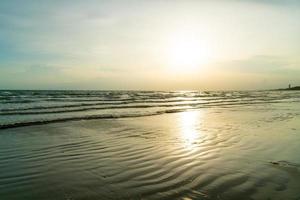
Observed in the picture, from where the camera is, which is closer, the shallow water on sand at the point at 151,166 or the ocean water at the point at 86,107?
the shallow water on sand at the point at 151,166

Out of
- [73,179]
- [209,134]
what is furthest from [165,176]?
[209,134]

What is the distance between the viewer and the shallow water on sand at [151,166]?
6035mm

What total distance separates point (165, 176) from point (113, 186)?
1.17 m

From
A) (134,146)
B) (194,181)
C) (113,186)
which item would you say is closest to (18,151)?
(134,146)

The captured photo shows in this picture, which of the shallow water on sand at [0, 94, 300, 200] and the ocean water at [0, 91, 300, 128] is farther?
the ocean water at [0, 91, 300, 128]

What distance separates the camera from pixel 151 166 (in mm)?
7941

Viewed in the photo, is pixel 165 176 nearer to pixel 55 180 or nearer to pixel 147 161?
pixel 147 161

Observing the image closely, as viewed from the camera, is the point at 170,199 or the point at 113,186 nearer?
the point at 170,199

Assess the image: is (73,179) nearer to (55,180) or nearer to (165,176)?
(55,180)

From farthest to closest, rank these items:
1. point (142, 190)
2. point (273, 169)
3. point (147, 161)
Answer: point (147, 161)
point (273, 169)
point (142, 190)

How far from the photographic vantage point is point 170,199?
18.5 ft

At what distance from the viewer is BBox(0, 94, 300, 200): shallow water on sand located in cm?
604

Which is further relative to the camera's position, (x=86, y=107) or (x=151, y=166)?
(x=86, y=107)

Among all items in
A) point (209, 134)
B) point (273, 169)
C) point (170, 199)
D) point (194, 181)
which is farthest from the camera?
point (209, 134)
